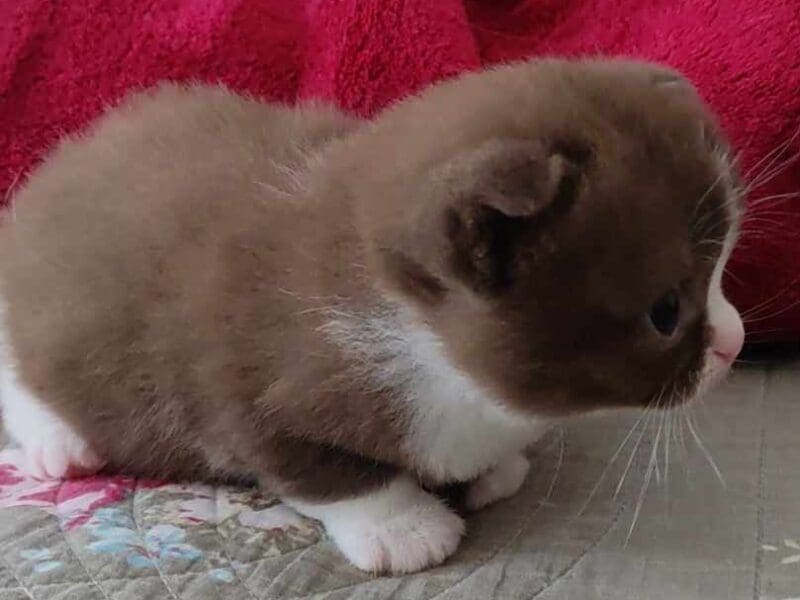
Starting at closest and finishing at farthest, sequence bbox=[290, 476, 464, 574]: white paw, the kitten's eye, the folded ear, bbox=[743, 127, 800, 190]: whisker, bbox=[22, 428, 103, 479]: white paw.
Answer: the folded ear < the kitten's eye < bbox=[290, 476, 464, 574]: white paw < bbox=[22, 428, 103, 479]: white paw < bbox=[743, 127, 800, 190]: whisker

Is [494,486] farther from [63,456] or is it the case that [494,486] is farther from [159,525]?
[63,456]

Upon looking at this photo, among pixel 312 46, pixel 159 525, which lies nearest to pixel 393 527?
pixel 159 525

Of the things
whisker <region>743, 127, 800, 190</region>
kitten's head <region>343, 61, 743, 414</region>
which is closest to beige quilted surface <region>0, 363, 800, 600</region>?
kitten's head <region>343, 61, 743, 414</region>

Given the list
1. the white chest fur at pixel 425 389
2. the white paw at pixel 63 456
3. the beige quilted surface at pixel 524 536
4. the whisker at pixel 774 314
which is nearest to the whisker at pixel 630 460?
the beige quilted surface at pixel 524 536

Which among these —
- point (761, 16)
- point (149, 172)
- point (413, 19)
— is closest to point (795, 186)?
point (761, 16)

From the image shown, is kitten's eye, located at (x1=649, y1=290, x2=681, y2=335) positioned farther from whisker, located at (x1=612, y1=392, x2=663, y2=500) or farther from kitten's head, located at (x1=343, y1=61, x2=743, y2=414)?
whisker, located at (x1=612, y1=392, x2=663, y2=500)

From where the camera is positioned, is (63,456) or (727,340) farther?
(63,456)
